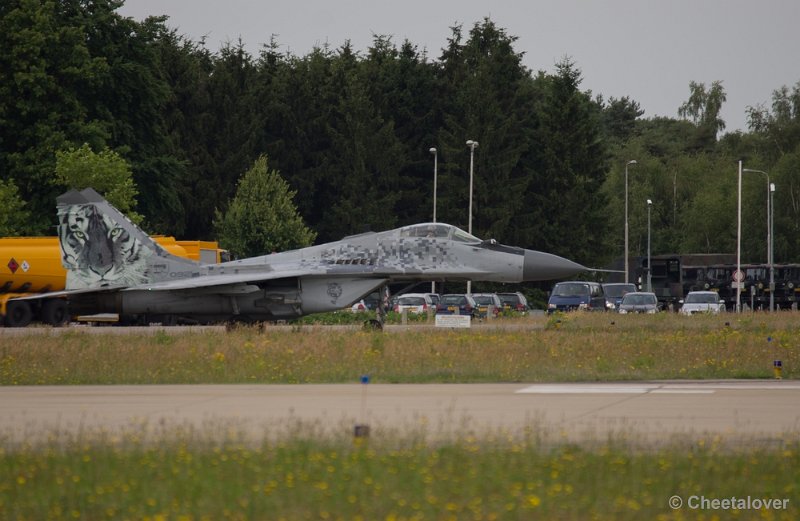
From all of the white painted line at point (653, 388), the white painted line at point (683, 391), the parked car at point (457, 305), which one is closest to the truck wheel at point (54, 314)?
the parked car at point (457, 305)

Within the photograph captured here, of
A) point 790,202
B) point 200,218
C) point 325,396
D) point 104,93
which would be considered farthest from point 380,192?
point 325,396

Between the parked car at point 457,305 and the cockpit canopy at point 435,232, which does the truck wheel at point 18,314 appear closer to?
the cockpit canopy at point 435,232

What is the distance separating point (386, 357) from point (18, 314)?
1870 centimetres

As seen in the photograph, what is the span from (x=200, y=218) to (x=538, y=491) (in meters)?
63.9

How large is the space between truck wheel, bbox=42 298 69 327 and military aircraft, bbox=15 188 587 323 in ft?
26.3

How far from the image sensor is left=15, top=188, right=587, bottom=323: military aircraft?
2828cm

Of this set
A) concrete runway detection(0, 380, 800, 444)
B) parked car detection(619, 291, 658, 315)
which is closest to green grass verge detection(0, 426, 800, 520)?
concrete runway detection(0, 380, 800, 444)

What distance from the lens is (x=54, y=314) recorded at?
36.7m

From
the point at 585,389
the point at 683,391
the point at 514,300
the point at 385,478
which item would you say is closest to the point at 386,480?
the point at 385,478

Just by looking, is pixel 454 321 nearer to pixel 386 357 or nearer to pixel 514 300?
pixel 386 357

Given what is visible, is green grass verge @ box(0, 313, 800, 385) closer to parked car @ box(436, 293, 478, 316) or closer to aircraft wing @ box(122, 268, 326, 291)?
aircraft wing @ box(122, 268, 326, 291)

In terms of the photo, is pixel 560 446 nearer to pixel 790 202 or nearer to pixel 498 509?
pixel 498 509

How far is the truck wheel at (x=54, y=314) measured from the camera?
36500 millimetres

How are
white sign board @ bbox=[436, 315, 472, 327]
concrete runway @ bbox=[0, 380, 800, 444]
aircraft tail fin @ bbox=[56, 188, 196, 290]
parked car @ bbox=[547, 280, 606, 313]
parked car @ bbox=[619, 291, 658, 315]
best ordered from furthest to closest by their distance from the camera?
parked car @ bbox=[547, 280, 606, 313], parked car @ bbox=[619, 291, 658, 315], aircraft tail fin @ bbox=[56, 188, 196, 290], white sign board @ bbox=[436, 315, 472, 327], concrete runway @ bbox=[0, 380, 800, 444]
